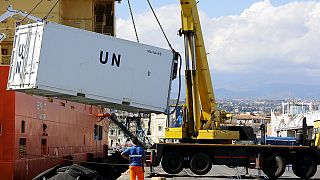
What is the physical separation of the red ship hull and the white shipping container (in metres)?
2.66

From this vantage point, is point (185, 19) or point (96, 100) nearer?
point (96, 100)

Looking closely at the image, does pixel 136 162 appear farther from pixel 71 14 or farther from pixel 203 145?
pixel 71 14

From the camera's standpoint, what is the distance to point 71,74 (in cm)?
1467

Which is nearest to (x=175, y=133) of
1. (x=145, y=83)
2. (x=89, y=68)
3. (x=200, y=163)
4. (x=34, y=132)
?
(x=200, y=163)

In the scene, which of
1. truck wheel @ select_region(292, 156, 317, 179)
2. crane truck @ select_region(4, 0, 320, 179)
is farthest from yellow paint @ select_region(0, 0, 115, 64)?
truck wheel @ select_region(292, 156, 317, 179)

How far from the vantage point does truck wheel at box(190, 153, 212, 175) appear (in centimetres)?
2106

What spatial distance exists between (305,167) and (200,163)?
12.6ft

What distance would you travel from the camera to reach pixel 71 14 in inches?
1145

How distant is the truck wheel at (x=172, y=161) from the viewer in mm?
21125

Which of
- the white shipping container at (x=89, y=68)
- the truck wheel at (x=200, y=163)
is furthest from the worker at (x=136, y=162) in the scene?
the truck wheel at (x=200, y=163)

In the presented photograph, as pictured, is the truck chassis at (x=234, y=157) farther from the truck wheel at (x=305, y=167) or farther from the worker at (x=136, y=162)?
the worker at (x=136, y=162)

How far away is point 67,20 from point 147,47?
1330cm

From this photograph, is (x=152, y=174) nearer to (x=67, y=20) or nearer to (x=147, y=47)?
A: (x=147, y=47)

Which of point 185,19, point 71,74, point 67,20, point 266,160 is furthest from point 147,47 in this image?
point 67,20
